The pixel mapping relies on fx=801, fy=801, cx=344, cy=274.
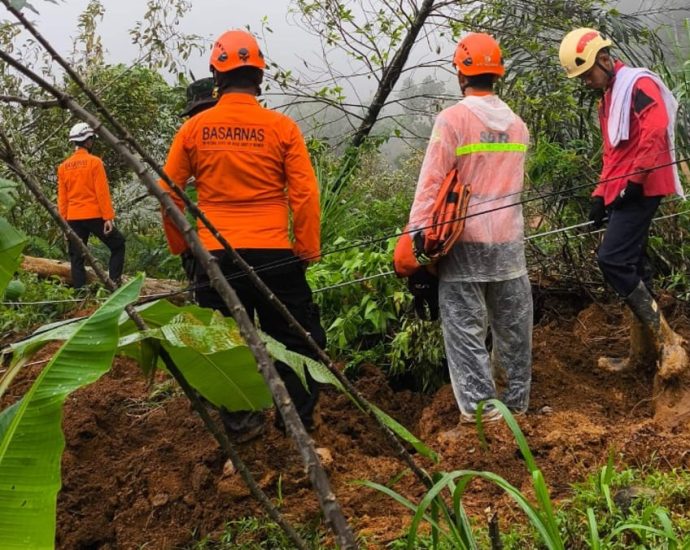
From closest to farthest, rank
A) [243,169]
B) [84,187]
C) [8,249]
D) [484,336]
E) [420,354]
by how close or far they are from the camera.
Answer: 1. [8,249]
2. [243,169]
3. [484,336]
4. [420,354]
5. [84,187]

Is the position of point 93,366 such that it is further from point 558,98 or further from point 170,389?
point 558,98

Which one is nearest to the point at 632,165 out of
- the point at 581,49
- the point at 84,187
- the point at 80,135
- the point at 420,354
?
the point at 581,49

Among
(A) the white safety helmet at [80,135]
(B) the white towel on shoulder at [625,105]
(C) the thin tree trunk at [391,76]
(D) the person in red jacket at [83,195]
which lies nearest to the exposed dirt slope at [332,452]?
(B) the white towel on shoulder at [625,105]

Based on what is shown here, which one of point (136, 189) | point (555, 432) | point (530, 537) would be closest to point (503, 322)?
point (555, 432)

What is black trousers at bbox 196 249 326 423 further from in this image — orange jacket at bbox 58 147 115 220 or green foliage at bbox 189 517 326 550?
orange jacket at bbox 58 147 115 220

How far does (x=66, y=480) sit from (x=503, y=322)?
230 cm

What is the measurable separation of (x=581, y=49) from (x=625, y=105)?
42 cm

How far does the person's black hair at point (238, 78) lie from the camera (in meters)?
3.90

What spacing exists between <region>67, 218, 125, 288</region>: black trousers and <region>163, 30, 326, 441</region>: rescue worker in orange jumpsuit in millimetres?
4386

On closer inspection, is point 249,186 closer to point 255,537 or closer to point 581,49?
point 255,537

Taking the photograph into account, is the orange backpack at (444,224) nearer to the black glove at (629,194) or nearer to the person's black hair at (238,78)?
the black glove at (629,194)

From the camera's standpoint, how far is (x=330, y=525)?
3.56 feet

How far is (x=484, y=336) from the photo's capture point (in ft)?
13.5

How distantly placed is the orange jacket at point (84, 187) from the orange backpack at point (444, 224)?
16.7ft
